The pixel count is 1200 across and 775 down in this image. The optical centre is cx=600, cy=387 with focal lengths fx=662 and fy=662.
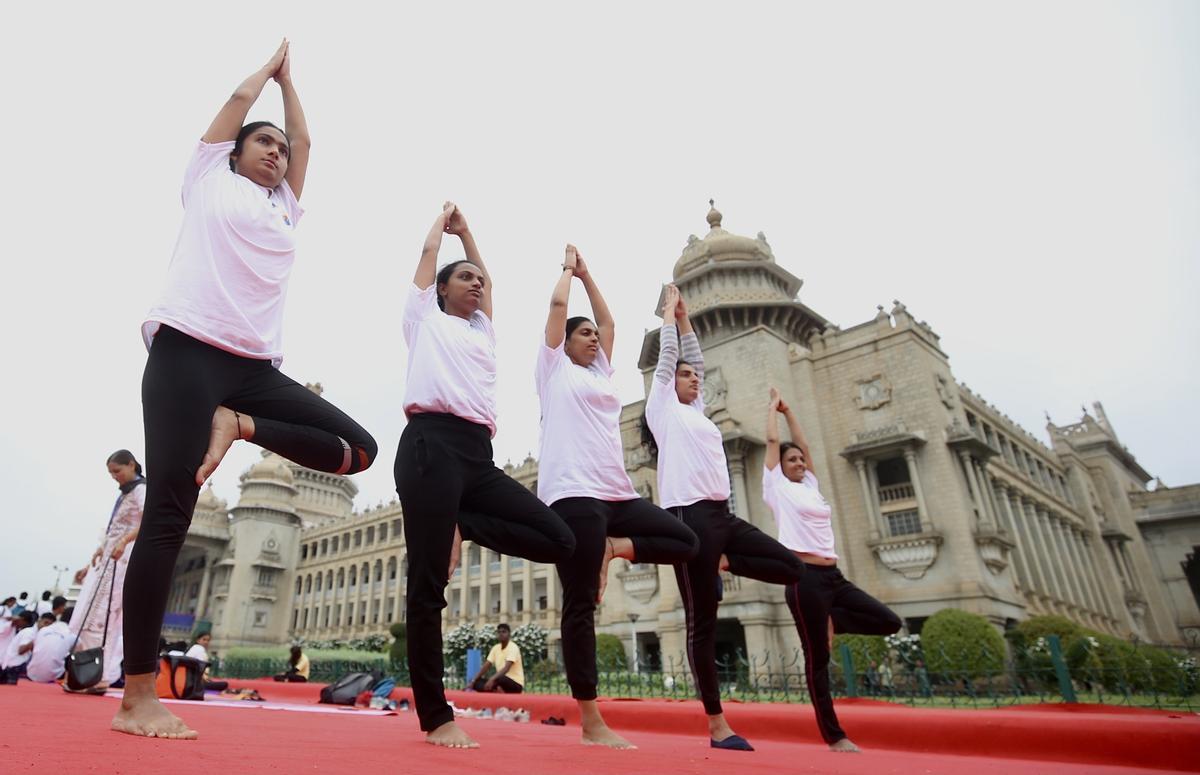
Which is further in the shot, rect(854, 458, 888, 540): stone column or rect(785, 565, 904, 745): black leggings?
rect(854, 458, 888, 540): stone column

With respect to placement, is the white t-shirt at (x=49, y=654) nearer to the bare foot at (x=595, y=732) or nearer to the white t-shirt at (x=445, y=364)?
the white t-shirt at (x=445, y=364)

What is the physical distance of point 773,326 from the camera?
2686cm

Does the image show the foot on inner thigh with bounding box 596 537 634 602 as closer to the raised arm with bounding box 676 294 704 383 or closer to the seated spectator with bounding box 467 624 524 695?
the raised arm with bounding box 676 294 704 383

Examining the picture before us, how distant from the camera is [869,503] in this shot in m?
22.2

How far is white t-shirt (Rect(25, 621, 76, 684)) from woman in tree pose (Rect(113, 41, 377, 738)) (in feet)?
21.9

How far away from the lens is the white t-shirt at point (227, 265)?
2.74 metres

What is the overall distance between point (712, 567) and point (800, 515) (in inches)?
51.5

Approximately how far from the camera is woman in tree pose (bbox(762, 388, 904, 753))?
15.5 ft

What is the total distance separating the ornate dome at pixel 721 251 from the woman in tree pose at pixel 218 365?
2586cm

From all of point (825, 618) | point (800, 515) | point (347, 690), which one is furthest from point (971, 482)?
point (347, 690)

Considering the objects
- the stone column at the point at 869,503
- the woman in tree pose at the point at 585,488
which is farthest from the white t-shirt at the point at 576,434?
the stone column at the point at 869,503

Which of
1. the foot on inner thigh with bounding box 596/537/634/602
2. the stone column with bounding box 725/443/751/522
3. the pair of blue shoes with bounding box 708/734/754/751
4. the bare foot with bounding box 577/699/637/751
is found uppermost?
the stone column with bounding box 725/443/751/522

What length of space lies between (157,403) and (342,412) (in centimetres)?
74

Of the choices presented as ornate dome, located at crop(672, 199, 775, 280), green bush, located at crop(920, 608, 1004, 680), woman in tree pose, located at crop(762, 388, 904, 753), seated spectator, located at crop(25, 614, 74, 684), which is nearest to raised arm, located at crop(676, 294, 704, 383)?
woman in tree pose, located at crop(762, 388, 904, 753)
